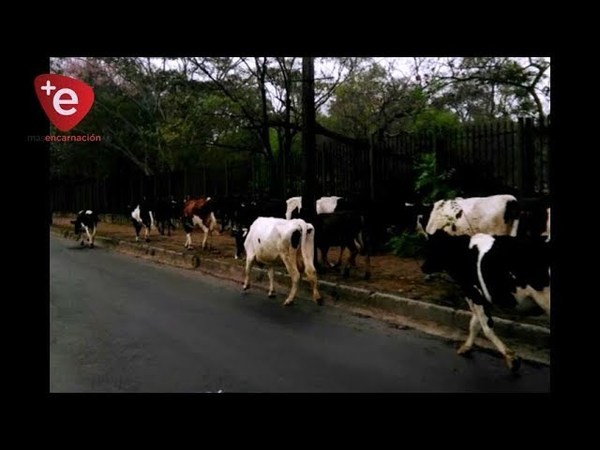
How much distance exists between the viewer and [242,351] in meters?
5.14

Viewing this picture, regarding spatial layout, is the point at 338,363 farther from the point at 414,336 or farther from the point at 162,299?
the point at 162,299

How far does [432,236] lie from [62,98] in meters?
3.61

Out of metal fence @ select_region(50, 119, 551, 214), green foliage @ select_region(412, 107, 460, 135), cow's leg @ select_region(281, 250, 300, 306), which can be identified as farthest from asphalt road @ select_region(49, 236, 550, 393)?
green foliage @ select_region(412, 107, 460, 135)

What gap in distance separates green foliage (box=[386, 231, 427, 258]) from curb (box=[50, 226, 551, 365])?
2811mm

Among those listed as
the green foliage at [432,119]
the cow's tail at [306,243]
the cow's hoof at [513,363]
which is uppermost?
the green foliage at [432,119]

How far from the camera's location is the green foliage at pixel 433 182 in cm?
970

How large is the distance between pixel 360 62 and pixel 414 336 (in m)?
12.0

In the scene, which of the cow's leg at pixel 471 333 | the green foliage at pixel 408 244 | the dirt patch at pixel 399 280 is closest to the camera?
the cow's leg at pixel 471 333

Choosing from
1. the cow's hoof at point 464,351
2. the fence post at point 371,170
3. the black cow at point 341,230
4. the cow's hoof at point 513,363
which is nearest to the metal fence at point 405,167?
the fence post at point 371,170

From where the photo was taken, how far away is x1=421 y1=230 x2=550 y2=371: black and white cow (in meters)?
4.15

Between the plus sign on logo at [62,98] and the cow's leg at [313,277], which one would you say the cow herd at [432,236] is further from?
the plus sign on logo at [62,98]

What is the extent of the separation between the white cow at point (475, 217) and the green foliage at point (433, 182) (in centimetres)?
120

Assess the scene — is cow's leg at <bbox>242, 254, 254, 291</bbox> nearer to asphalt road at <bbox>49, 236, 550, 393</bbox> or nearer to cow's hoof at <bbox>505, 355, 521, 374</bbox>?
asphalt road at <bbox>49, 236, 550, 393</bbox>

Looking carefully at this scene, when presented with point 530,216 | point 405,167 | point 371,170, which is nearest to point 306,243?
point 530,216
